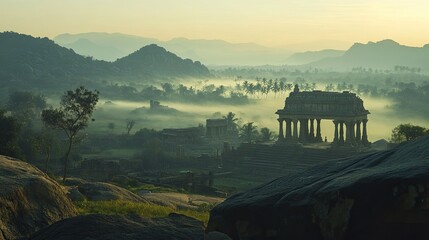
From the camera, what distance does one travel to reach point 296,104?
86.3 m

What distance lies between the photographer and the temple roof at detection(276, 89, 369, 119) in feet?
275

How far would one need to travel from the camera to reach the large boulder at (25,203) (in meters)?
13.8

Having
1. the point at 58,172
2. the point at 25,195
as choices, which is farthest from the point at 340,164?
the point at 58,172

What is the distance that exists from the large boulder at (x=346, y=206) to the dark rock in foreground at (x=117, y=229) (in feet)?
1.86

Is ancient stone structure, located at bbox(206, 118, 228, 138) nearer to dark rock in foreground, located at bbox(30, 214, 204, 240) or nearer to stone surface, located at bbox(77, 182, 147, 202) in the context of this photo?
stone surface, located at bbox(77, 182, 147, 202)

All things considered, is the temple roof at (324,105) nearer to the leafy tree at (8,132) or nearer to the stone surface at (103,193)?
the leafy tree at (8,132)

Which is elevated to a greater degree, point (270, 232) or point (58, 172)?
point (270, 232)

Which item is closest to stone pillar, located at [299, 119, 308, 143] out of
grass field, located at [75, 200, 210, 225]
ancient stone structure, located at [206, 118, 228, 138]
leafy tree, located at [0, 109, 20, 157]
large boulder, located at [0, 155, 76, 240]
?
ancient stone structure, located at [206, 118, 228, 138]

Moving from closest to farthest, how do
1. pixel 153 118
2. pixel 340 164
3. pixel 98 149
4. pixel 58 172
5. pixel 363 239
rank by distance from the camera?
pixel 363 239, pixel 340 164, pixel 58 172, pixel 98 149, pixel 153 118

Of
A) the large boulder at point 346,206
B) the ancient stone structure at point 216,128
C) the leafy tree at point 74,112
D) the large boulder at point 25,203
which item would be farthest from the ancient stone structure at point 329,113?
the large boulder at point 346,206

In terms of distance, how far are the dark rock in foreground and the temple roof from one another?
243 feet

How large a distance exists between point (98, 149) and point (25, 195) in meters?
96.5

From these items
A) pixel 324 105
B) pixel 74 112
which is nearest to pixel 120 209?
pixel 74 112

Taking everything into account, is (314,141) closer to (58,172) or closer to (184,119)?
(58,172)
